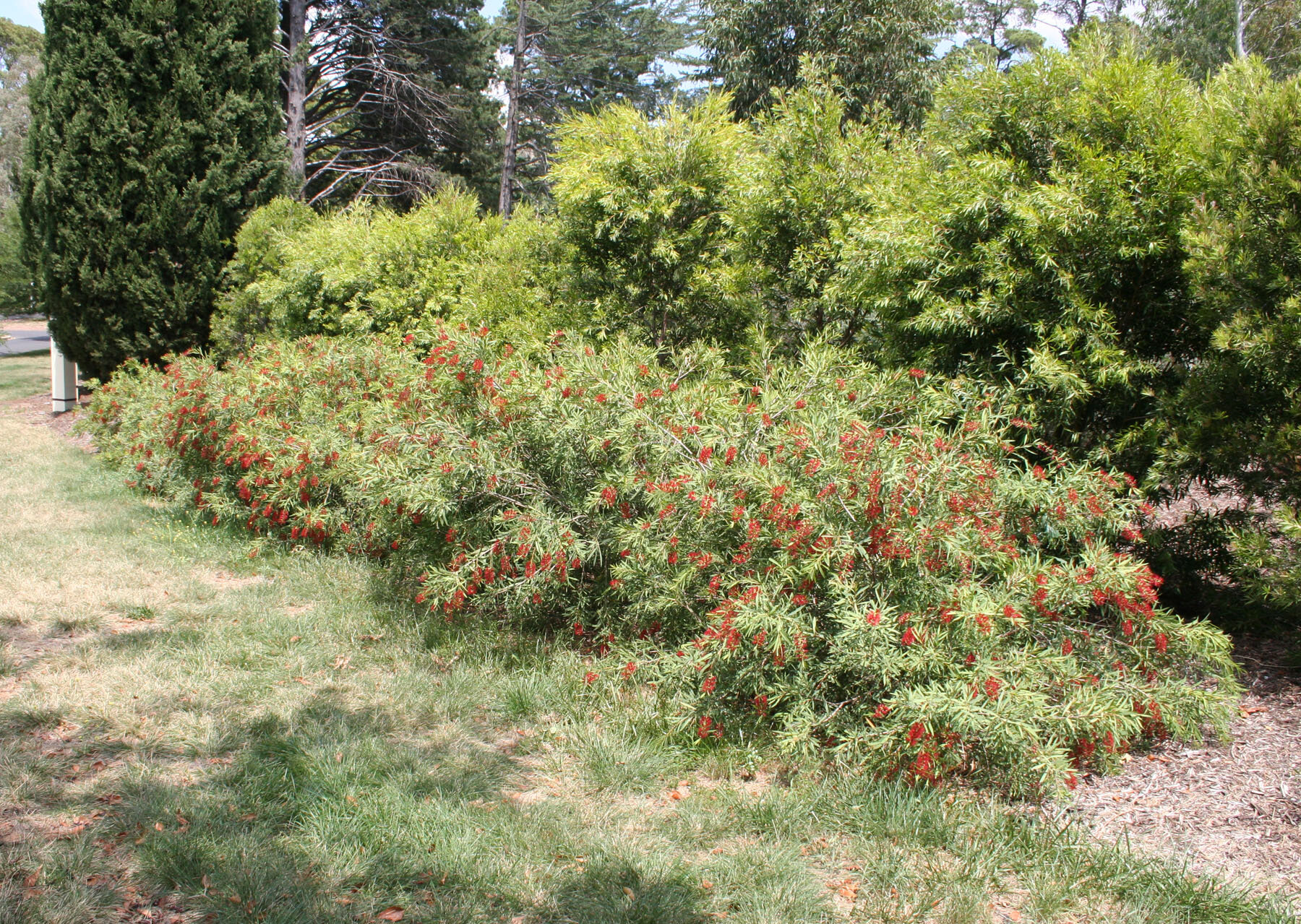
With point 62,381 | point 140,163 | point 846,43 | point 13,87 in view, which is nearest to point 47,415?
point 62,381

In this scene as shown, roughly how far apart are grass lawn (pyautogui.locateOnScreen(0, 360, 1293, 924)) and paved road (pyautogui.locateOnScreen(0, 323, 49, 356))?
2204 cm

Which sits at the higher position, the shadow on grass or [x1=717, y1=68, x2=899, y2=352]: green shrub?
[x1=717, y1=68, x2=899, y2=352]: green shrub

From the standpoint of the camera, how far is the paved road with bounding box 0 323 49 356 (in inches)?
965

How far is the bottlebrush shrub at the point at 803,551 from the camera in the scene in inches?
123

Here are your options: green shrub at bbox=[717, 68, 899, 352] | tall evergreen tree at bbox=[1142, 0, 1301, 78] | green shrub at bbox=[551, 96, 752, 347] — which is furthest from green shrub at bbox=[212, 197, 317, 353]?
tall evergreen tree at bbox=[1142, 0, 1301, 78]

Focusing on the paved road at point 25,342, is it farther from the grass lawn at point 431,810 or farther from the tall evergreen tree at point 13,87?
the grass lawn at point 431,810

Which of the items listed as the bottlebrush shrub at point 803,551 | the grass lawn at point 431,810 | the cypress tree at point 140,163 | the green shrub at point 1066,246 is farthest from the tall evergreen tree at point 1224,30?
the grass lawn at point 431,810

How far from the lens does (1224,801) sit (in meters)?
3.01

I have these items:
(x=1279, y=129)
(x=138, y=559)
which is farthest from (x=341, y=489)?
(x=1279, y=129)

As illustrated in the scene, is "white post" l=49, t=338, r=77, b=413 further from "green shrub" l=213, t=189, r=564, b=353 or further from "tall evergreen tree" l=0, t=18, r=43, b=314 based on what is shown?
"tall evergreen tree" l=0, t=18, r=43, b=314

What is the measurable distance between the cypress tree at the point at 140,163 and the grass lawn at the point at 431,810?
831 centimetres

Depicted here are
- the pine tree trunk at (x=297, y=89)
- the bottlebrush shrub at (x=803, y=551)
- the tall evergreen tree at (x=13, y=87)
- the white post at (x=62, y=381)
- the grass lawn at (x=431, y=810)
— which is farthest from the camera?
the tall evergreen tree at (x=13, y=87)

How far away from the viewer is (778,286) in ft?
20.0

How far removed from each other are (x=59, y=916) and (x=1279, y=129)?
205 inches
